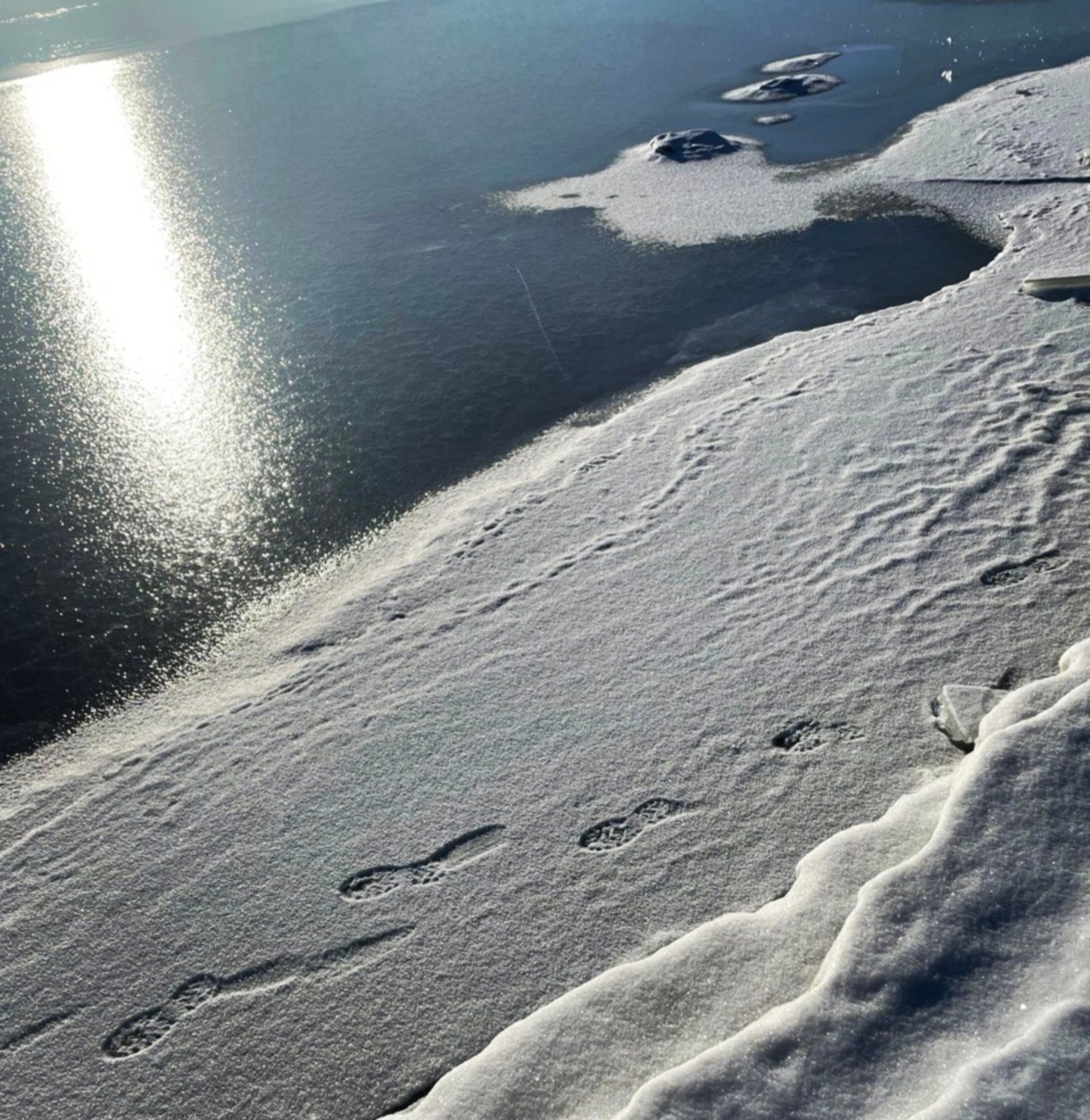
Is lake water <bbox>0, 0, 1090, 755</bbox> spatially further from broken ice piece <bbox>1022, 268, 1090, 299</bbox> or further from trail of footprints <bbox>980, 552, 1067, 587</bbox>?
trail of footprints <bbox>980, 552, 1067, 587</bbox>

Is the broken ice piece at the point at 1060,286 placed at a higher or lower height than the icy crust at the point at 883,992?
higher

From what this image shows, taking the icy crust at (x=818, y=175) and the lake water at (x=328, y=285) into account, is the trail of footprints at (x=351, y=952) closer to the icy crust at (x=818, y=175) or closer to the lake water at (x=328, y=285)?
the lake water at (x=328, y=285)

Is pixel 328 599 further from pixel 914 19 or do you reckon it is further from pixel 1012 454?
pixel 914 19

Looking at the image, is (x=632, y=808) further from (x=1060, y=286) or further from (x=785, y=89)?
(x=785, y=89)

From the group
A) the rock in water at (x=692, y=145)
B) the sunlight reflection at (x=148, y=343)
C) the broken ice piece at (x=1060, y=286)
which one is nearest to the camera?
the sunlight reflection at (x=148, y=343)

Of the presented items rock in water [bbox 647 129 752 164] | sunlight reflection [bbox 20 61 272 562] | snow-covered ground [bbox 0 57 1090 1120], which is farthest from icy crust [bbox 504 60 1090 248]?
snow-covered ground [bbox 0 57 1090 1120]

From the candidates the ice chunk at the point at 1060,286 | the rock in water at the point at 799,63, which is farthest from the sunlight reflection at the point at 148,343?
the rock in water at the point at 799,63

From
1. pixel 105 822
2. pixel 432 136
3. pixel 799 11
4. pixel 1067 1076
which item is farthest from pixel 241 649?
pixel 799 11

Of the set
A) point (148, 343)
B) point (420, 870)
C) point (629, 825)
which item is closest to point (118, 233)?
point (148, 343)
